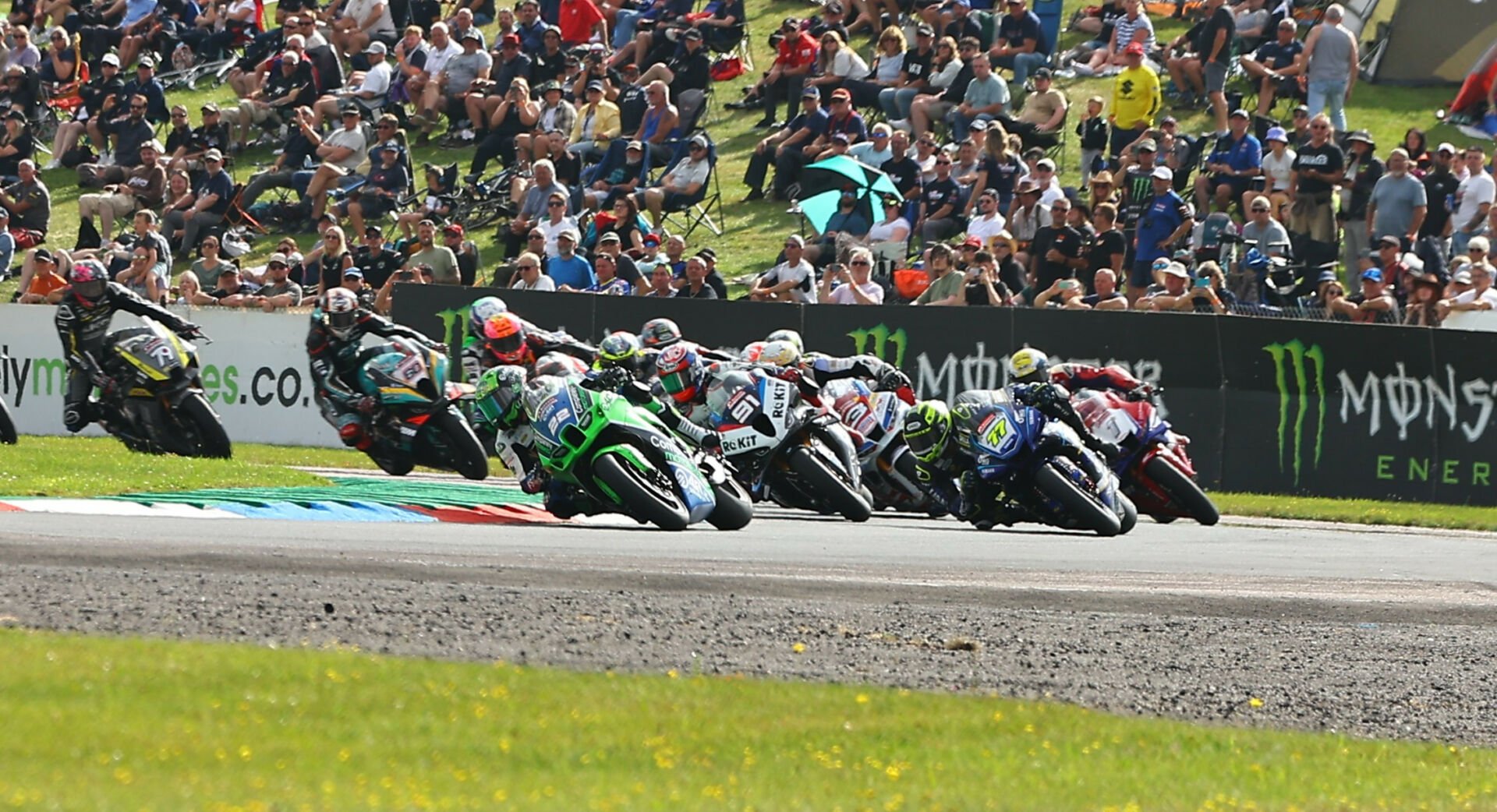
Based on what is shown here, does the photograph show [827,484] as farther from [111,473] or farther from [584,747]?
[584,747]

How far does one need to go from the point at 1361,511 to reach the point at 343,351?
8.30m

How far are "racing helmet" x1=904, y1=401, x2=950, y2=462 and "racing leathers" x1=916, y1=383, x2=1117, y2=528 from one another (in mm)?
64

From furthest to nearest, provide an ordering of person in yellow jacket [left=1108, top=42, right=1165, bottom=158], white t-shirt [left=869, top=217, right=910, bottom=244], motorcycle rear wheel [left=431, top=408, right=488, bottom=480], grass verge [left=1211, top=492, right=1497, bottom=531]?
person in yellow jacket [left=1108, top=42, right=1165, bottom=158], white t-shirt [left=869, top=217, right=910, bottom=244], motorcycle rear wheel [left=431, top=408, right=488, bottom=480], grass verge [left=1211, top=492, right=1497, bottom=531]

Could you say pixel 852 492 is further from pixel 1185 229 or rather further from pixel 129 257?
pixel 129 257

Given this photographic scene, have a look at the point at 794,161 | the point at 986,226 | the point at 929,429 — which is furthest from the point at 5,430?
the point at 794,161

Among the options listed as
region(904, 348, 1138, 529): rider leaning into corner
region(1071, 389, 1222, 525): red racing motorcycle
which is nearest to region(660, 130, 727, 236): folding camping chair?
region(904, 348, 1138, 529): rider leaning into corner

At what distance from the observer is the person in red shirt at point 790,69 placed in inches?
1012

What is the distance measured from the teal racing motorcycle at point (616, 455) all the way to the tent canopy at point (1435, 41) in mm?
15269

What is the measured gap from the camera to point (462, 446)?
16.5 m

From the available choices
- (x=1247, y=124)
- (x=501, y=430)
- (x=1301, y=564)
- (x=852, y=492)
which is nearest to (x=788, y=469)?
(x=852, y=492)

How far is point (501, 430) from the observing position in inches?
532

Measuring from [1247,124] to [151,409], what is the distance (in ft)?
36.8

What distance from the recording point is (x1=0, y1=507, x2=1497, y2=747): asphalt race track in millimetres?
7707

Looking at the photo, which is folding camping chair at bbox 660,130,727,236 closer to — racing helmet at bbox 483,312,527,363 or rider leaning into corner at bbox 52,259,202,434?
rider leaning into corner at bbox 52,259,202,434
